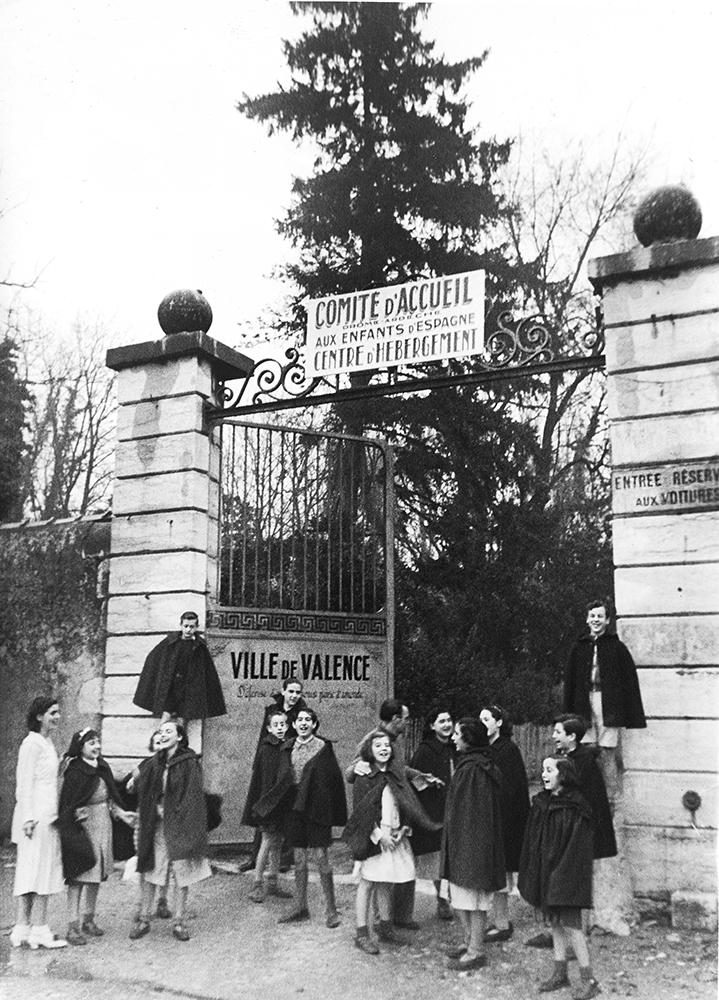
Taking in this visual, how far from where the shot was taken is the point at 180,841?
5918 mm

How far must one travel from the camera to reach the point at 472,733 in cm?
562

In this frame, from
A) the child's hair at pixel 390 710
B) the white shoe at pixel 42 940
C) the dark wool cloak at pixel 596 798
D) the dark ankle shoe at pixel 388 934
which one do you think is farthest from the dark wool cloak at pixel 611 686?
the white shoe at pixel 42 940

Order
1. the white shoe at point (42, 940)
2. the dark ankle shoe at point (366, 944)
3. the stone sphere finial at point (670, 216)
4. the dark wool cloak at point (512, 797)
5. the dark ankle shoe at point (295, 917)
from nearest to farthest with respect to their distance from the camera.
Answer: the dark ankle shoe at point (366, 944) → the white shoe at point (42, 940) → the dark wool cloak at point (512, 797) → the dark ankle shoe at point (295, 917) → the stone sphere finial at point (670, 216)

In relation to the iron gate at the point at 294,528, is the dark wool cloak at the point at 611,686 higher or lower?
lower

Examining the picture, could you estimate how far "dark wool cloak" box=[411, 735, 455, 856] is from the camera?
6293 millimetres

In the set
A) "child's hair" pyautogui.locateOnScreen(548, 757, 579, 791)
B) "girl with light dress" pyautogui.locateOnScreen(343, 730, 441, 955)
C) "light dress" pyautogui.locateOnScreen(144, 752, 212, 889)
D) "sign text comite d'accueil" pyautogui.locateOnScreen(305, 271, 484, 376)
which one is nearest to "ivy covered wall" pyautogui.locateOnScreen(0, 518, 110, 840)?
"light dress" pyautogui.locateOnScreen(144, 752, 212, 889)

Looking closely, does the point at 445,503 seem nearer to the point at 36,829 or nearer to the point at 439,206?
the point at 439,206

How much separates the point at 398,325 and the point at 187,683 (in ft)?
10.6

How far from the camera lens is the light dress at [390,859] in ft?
18.4

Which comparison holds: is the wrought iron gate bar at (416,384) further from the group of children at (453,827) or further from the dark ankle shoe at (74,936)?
the dark ankle shoe at (74,936)

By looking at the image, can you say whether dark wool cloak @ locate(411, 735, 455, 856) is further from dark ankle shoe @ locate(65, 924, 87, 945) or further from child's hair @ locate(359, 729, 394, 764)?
dark ankle shoe @ locate(65, 924, 87, 945)

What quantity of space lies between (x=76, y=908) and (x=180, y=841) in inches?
30.5

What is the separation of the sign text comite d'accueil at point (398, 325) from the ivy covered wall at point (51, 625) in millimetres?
2651

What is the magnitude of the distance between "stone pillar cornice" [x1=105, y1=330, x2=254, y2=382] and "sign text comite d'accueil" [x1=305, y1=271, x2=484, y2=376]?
2.87 ft
